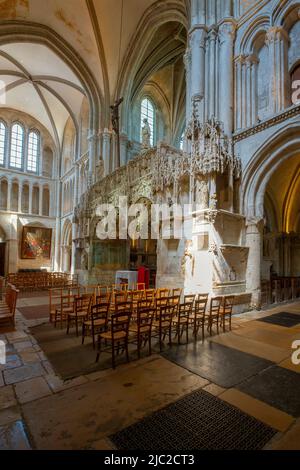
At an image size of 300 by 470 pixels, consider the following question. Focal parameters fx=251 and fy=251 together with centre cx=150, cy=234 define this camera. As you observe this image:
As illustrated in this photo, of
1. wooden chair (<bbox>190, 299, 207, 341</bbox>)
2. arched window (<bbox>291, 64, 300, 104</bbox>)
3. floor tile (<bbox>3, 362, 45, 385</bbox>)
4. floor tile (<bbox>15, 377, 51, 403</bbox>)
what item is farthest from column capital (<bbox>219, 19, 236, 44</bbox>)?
floor tile (<bbox>15, 377, 51, 403</bbox>)

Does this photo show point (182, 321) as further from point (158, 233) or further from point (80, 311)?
point (158, 233)

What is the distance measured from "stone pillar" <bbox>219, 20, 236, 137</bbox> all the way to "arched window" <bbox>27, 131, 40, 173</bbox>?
2272cm

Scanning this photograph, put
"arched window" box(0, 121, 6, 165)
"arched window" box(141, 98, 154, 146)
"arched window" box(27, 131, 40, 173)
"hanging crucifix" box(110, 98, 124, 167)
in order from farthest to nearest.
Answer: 1. "arched window" box(27, 131, 40, 173)
2. "arched window" box(0, 121, 6, 165)
3. "arched window" box(141, 98, 154, 146)
4. "hanging crucifix" box(110, 98, 124, 167)

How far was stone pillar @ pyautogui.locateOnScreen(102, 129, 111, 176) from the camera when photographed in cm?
1848

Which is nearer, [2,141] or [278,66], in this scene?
[278,66]

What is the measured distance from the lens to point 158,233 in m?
9.68

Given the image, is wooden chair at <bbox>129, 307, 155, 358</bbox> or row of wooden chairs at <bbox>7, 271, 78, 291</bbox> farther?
row of wooden chairs at <bbox>7, 271, 78, 291</bbox>

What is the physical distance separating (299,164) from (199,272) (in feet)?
27.9

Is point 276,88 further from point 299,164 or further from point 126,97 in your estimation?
point 126,97

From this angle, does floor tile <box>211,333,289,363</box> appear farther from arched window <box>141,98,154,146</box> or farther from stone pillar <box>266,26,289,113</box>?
arched window <box>141,98,154,146</box>

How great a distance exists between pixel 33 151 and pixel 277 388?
2979cm

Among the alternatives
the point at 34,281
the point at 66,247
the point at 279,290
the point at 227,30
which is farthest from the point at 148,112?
the point at 279,290

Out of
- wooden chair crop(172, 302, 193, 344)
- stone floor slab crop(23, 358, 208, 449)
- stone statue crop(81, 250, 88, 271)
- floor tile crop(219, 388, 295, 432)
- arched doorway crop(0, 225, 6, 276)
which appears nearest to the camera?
stone floor slab crop(23, 358, 208, 449)

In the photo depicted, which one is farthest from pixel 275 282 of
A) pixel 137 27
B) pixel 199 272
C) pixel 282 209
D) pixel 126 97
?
pixel 137 27
